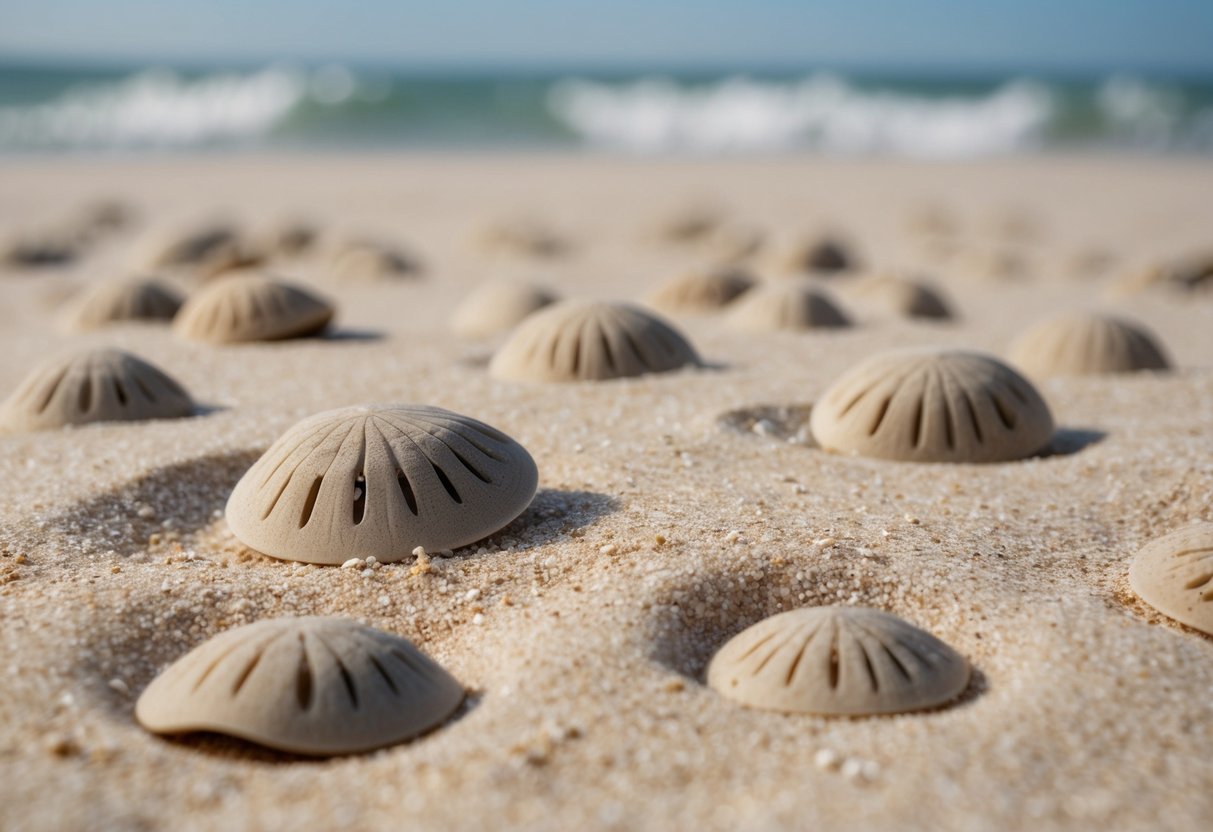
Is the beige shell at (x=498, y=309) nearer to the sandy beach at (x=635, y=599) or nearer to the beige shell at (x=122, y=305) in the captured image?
the sandy beach at (x=635, y=599)

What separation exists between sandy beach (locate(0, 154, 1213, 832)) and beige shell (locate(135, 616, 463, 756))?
56 mm

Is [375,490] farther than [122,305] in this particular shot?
No

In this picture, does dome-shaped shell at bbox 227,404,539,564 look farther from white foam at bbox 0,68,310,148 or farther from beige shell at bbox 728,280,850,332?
white foam at bbox 0,68,310,148

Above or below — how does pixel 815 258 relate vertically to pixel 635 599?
below

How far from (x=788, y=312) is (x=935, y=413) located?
2425 millimetres

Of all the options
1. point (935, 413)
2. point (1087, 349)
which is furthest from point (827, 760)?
point (1087, 349)

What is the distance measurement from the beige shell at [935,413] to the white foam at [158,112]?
2608 cm

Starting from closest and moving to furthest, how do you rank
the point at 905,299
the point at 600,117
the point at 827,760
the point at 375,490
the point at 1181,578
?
the point at 827,760
the point at 1181,578
the point at 375,490
the point at 905,299
the point at 600,117

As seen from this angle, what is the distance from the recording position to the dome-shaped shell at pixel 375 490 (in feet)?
10.0

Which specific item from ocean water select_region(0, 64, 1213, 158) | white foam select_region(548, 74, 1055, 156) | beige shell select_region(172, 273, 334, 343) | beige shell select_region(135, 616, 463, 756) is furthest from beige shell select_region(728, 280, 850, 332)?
white foam select_region(548, 74, 1055, 156)

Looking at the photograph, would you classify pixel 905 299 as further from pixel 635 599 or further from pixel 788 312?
pixel 635 599

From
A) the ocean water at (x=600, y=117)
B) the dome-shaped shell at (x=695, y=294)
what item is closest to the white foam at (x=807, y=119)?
the ocean water at (x=600, y=117)

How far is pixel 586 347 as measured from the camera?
4.78 m

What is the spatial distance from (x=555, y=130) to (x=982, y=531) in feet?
88.9
